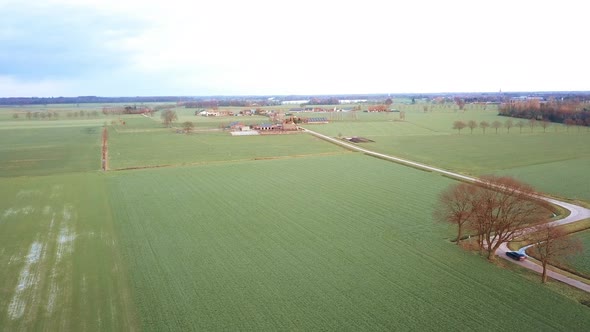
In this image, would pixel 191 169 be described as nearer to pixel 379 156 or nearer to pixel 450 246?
pixel 379 156

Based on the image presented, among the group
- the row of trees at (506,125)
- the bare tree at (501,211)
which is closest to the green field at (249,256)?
the bare tree at (501,211)

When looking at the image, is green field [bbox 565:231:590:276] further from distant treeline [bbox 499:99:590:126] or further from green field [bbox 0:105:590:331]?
distant treeline [bbox 499:99:590:126]

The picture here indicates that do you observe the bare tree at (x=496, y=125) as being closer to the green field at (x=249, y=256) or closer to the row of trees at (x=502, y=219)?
the green field at (x=249, y=256)

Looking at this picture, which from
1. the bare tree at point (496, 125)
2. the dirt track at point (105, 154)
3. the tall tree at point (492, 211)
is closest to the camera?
the tall tree at point (492, 211)

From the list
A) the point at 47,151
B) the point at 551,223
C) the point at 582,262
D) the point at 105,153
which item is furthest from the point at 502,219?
the point at 47,151

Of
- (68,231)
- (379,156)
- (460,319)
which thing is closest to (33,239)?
(68,231)

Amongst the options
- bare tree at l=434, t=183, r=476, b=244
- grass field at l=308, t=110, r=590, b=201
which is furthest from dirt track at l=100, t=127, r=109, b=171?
bare tree at l=434, t=183, r=476, b=244
